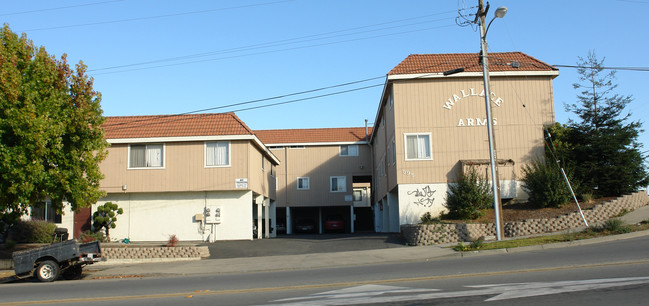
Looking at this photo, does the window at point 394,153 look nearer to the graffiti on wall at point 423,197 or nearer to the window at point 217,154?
the graffiti on wall at point 423,197

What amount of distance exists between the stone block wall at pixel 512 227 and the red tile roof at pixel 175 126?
10.4m

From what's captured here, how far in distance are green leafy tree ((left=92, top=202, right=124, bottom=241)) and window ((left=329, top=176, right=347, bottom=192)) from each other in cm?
2012

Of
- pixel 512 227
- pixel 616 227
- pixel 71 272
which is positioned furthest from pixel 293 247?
pixel 616 227

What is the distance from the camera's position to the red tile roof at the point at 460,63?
2450 cm

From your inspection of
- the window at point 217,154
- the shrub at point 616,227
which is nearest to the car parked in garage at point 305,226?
the window at point 217,154

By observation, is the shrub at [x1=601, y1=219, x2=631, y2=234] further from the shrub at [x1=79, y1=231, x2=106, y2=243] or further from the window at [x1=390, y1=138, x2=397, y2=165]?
the shrub at [x1=79, y1=231, x2=106, y2=243]

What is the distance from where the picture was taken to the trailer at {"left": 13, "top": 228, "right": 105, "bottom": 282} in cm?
1495

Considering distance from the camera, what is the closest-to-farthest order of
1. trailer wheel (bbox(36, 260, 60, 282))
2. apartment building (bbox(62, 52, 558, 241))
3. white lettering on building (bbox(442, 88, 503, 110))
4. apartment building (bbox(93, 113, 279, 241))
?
trailer wheel (bbox(36, 260, 60, 282)) < apartment building (bbox(62, 52, 558, 241)) < white lettering on building (bbox(442, 88, 503, 110)) < apartment building (bbox(93, 113, 279, 241))

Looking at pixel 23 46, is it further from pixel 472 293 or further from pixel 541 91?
pixel 541 91

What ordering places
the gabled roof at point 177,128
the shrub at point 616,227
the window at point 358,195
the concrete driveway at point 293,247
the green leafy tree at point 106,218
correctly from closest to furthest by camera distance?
the shrub at point 616,227
the concrete driveway at point 293,247
the green leafy tree at point 106,218
the gabled roof at point 177,128
the window at point 358,195

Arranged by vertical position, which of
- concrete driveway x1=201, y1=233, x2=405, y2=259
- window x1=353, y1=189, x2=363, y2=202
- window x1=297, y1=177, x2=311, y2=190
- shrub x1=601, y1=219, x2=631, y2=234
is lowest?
concrete driveway x1=201, y1=233, x2=405, y2=259

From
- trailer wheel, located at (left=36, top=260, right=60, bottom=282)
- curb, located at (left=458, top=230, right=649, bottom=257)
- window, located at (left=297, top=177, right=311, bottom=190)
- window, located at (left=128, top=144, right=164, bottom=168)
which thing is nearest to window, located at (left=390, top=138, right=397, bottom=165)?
curb, located at (left=458, top=230, right=649, bottom=257)

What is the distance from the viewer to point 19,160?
1577 centimetres

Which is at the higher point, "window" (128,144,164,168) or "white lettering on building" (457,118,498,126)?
"white lettering on building" (457,118,498,126)
